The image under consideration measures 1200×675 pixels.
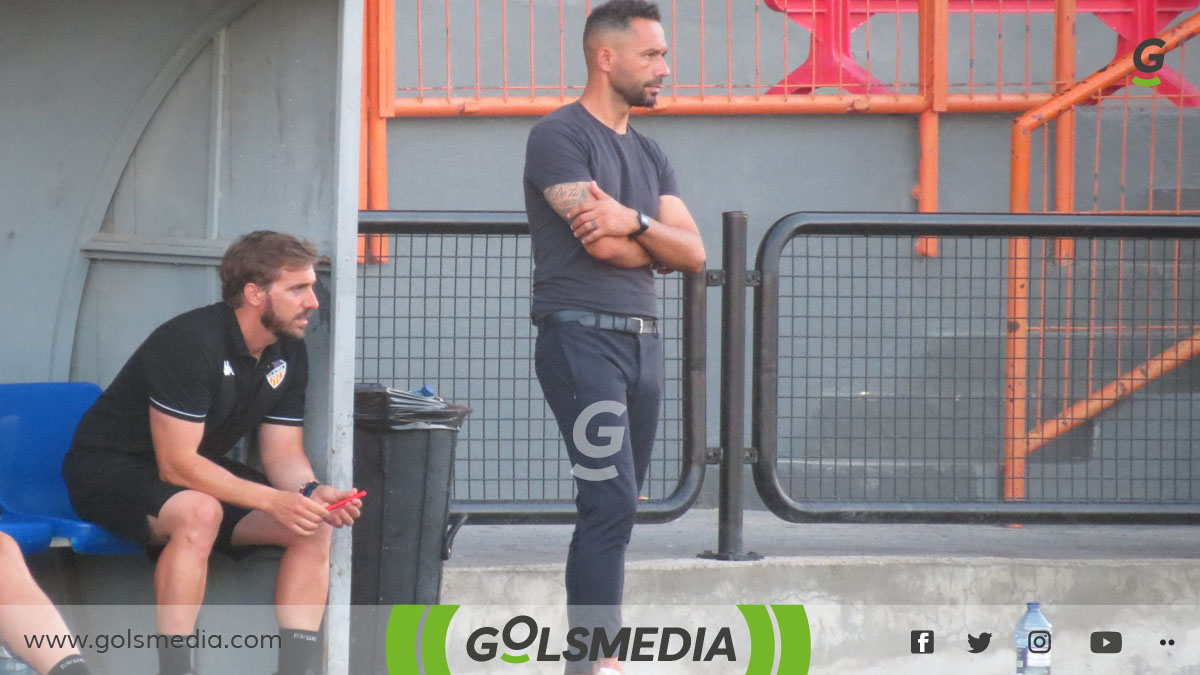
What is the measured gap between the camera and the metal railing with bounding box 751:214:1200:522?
5.09 m

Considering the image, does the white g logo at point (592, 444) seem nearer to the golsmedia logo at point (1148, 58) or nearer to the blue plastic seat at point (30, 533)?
the blue plastic seat at point (30, 533)

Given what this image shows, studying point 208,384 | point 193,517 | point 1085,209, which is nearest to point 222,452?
point 208,384

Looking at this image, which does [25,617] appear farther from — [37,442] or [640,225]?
[640,225]

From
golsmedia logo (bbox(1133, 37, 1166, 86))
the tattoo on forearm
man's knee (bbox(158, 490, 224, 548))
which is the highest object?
golsmedia logo (bbox(1133, 37, 1166, 86))

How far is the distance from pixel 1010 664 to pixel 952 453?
88cm

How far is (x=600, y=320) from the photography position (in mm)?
3869

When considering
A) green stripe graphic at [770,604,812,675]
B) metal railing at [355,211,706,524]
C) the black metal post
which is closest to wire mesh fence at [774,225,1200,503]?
the black metal post

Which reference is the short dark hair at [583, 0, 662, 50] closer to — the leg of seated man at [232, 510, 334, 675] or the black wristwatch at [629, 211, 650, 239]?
the black wristwatch at [629, 211, 650, 239]

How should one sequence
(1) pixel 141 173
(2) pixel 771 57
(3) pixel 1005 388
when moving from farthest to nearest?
(2) pixel 771 57 → (3) pixel 1005 388 → (1) pixel 141 173

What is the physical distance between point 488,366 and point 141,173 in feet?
4.83

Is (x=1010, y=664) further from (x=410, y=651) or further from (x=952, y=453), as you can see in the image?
(x=410, y=651)

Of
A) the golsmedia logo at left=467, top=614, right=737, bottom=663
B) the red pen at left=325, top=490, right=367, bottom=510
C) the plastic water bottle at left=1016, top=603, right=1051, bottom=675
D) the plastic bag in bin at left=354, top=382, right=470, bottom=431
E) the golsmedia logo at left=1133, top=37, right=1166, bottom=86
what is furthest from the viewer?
the golsmedia logo at left=1133, top=37, right=1166, bottom=86

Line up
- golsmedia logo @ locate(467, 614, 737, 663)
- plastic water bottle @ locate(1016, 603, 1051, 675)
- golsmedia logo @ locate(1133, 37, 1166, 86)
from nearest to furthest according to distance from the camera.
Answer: golsmedia logo @ locate(467, 614, 737, 663), plastic water bottle @ locate(1016, 603, 1051, 675), golsmedia logo @ locate(1133, 37, 1166, 86)

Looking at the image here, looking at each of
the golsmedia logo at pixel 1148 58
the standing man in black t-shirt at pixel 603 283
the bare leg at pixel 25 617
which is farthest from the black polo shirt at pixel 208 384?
the golsmedia logo at pixel 1148 58
